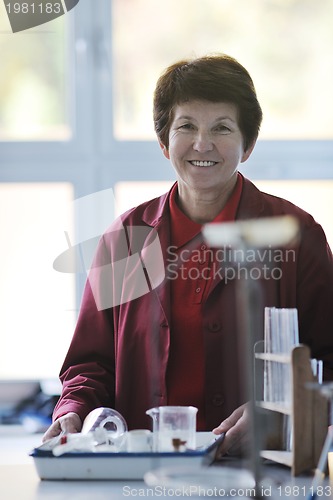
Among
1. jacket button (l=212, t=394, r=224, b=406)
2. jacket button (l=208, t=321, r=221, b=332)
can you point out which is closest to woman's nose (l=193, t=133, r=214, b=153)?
jacket button (l=208, t=321, r=221, b=332)

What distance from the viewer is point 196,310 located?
189 centimetres

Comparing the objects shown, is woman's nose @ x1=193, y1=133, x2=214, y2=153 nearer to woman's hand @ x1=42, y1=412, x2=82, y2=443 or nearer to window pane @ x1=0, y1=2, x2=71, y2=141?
woman's hand @ x1=42, y1=412, x2=82, y2=443

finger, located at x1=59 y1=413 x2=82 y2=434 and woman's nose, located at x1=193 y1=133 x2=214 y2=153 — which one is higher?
woman's nose, located at x1=193 y1=133 x2=214 y2=153

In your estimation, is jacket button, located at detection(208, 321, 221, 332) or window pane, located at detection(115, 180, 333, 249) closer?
jacket button, located at detection(208, 321, 221, 332)

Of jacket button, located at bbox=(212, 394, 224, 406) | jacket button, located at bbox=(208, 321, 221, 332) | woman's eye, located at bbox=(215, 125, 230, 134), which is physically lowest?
jacket button, located at bbox=(212, 394, 224, 406)

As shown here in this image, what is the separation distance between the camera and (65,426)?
1642mm

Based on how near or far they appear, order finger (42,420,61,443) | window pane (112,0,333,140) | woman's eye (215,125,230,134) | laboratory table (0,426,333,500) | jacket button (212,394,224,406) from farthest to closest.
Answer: window pane (112,0,333,140) < woman's eye (215,125,230,134) < jacket button (212,394,224,406) < finger (42,420,61,443) < laboratory table (0,426,333,500)

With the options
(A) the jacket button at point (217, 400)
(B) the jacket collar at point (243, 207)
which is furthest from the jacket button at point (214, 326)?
(B) the jacket collar at point (243, 207)

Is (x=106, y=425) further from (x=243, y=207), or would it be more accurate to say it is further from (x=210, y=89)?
(x=210, y=89)

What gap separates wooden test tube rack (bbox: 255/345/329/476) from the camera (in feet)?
4.44

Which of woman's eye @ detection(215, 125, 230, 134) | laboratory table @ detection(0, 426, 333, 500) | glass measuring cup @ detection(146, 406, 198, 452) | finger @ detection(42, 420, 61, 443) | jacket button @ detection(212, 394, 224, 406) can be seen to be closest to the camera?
laboratory table @ detection(0, 426, 333, 500)

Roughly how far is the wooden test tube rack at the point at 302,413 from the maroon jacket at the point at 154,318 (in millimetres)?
360

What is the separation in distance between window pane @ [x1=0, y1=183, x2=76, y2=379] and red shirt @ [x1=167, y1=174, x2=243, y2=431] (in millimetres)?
779

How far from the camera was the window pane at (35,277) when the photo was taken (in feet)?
8.86
